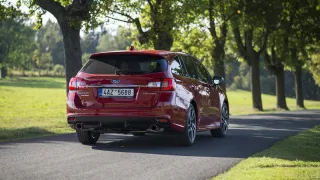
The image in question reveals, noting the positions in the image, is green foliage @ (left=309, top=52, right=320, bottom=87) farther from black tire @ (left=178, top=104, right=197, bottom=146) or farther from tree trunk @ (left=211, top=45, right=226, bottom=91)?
black tire @ (left=178, top=104, right=197, bottom=146)

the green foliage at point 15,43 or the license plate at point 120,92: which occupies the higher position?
the green foliage at point 15,43

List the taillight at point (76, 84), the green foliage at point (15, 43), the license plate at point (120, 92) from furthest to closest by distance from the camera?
the green foliage at point (15, 43), the taillight at point (76, 84), the license plate at point (120, 92)

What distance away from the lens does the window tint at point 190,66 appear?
41.1 ft

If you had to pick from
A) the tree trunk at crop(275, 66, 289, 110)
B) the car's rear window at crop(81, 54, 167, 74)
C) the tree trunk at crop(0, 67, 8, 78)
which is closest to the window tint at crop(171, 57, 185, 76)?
the car's rear window at crop(81, 54, 167, 74)

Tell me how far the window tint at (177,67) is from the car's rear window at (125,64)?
26 centimetres

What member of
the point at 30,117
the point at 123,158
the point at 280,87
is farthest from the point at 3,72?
the point at 123,158

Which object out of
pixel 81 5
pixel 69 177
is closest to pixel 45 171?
pixel 69 177

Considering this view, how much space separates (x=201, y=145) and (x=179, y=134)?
95 cm

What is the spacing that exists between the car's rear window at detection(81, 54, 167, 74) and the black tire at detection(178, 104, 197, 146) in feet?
3.81

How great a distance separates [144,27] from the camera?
1373 inches

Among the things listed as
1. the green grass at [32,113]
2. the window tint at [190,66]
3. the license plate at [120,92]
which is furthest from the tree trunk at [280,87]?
the license plate at [120,92]

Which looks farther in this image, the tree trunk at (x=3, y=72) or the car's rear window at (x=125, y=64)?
the tree trunk at (x=3, y=72)

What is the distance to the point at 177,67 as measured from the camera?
11.8m

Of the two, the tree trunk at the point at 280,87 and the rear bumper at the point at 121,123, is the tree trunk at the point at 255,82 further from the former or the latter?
Answer: the rear bumper at the point at 121,123
